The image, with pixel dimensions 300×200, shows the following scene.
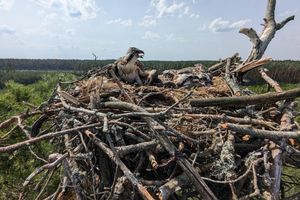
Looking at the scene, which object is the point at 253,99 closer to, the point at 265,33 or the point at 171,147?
the point at 171,147

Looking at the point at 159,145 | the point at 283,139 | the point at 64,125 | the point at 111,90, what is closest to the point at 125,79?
the point at 111,90

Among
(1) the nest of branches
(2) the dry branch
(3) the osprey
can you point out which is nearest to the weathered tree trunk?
(3) the osprey

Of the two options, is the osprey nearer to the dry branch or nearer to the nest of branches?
the nest of branches

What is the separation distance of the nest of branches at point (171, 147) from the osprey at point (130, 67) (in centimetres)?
70

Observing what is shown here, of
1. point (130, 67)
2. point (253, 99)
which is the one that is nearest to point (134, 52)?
point (130, 67)

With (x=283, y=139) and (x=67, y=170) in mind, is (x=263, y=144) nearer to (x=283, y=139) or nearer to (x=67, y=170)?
(x=283, y=139)

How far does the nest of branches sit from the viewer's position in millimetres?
2744

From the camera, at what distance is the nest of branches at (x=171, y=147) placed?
2744mm

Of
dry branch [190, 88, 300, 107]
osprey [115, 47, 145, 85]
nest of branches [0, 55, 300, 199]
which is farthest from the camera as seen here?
osprey [115, 47, 145, 85]

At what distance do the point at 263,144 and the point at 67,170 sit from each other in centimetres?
160

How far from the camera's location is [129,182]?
279cm

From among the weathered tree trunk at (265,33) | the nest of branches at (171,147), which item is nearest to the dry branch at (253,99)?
the nest of branches at (171,147)

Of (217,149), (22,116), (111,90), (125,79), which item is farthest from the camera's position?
(125,79)

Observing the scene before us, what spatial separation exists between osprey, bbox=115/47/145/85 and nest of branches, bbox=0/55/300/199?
27.7 inches
